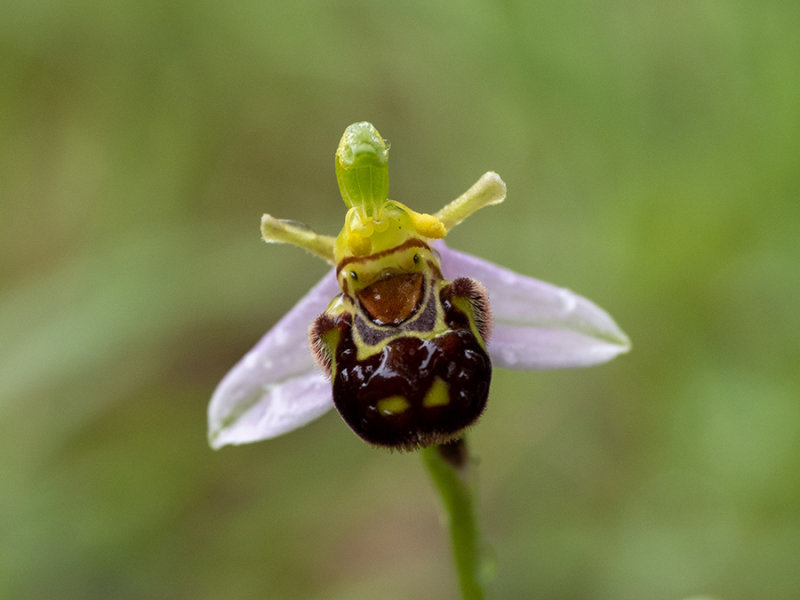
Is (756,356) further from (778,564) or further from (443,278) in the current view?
(443,278)

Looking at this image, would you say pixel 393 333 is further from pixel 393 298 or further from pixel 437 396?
pixel 437 396

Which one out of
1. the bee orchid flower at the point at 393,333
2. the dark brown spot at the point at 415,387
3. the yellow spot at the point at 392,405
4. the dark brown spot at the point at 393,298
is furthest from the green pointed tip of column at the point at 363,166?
the yellow spot at the point at 392,405

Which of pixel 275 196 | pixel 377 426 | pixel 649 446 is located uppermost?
pixel 275 196

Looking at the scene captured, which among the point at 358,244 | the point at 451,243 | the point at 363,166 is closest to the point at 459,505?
the point at 358,244

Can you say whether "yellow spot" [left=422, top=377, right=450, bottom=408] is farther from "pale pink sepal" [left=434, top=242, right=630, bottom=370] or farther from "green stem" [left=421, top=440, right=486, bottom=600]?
"pale pink sepal" [left=434, top=242, right=630, bottom=370]

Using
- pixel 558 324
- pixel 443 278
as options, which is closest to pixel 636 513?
pixel 558 324

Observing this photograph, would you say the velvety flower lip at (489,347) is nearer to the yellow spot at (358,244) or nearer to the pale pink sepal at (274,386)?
the pale pink sepal at (274,386)
